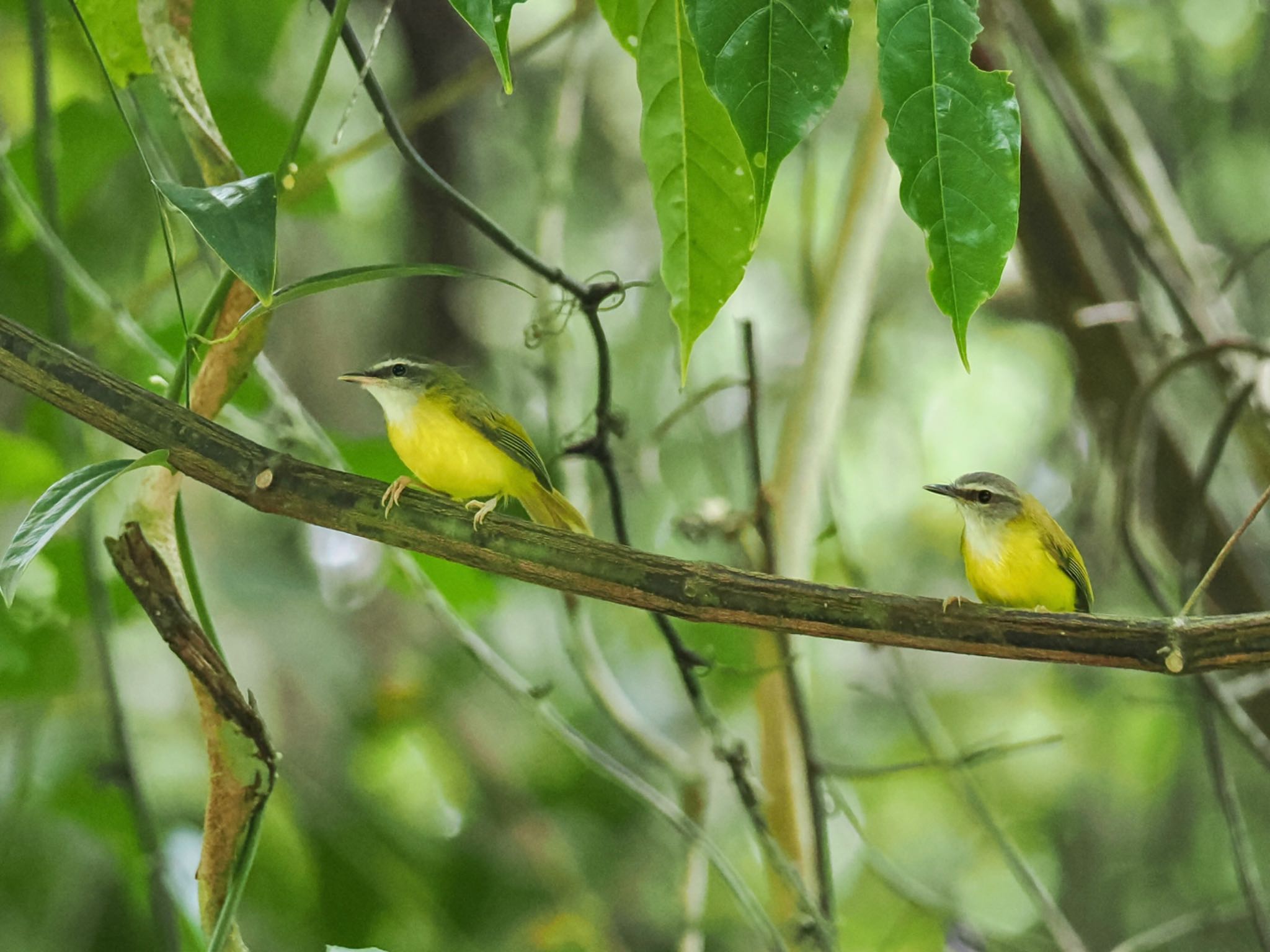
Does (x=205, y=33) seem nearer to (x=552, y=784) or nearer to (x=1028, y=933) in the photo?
(x=552, y=784)

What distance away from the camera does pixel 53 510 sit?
2.96 feet

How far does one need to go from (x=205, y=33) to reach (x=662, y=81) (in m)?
1.47

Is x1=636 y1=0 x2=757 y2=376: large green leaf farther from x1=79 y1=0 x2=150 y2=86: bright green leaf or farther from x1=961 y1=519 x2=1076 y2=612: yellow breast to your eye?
x1=961 y1=519 x2=1076 y2=612: yellow breast

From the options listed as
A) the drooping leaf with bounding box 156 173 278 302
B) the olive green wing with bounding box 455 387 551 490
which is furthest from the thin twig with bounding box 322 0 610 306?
the olive green wing with bounding box 455 387 551 490

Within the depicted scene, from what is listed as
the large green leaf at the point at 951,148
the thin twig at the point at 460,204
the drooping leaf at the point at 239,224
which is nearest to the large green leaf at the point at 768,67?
the large green leaf at the point at 951,148

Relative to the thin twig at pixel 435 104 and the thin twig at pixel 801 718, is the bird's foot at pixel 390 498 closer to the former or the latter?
the thin twig at pixel 801 718

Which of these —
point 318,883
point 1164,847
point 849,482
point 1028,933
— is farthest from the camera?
point 849,482

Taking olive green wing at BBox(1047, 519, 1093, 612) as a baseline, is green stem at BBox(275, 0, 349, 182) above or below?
below

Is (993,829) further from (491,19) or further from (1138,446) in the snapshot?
(491,19)

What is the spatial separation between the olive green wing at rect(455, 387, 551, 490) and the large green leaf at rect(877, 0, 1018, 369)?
1103 mm

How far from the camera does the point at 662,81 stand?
0.96 m

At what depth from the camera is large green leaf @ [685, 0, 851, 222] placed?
77 cm

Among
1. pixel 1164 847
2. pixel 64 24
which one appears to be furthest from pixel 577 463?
pixel 1164 847

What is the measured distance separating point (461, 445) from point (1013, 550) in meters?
0.90
